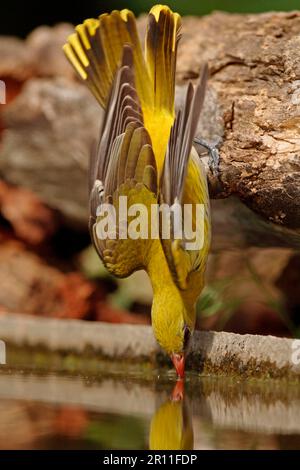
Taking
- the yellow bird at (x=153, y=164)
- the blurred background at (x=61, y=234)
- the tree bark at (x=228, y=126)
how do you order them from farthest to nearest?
the blurred background at (x=61, y=234) → the tree bark at (x=228, y=126) → the yellow bird at (x=153, y=164)

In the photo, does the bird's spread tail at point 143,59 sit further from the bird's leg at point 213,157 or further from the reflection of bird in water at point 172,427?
the reflection of bird in water at point 172,427

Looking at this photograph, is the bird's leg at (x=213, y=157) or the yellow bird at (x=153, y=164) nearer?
the yellow bird at (x=153, y=164)

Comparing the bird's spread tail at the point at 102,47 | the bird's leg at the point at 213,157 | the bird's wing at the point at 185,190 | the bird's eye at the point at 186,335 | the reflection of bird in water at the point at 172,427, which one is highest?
the bird's spread tail at the point at 102,47

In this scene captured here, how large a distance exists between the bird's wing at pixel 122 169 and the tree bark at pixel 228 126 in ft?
1.27

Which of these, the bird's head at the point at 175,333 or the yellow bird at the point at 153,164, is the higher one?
the yellow bird at the point at 153,164

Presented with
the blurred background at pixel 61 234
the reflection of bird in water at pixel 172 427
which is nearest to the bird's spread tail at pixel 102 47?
the blurred background at pixel 61 234

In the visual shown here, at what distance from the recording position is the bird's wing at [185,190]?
4098 millimetres

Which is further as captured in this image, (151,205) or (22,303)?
(22,303)
